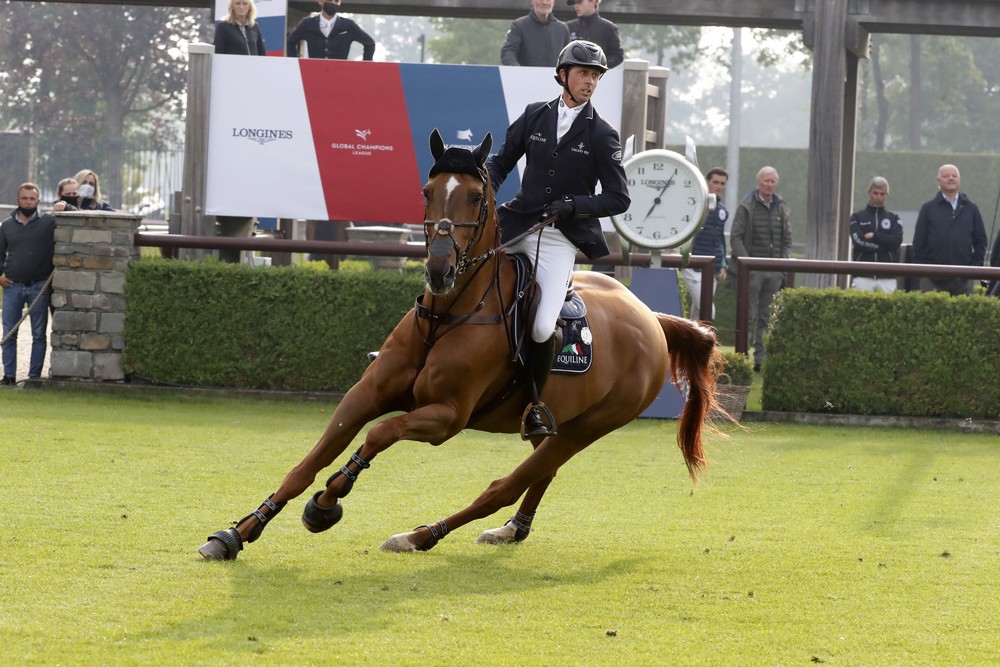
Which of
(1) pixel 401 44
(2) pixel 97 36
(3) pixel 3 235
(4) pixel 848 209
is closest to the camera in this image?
(3) pixel 3 235

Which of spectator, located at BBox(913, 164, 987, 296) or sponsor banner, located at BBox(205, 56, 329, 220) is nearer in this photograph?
sponsor banner, located at BBox(205, 56, 329, 220)

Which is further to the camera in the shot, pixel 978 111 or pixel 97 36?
pixel 978 111

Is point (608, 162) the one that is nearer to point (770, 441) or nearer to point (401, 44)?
point (770, 441)

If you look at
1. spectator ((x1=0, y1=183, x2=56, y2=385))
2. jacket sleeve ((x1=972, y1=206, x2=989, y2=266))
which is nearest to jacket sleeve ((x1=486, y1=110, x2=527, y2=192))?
spectator ((x1=0, y1=183, x2=56, y2=385))

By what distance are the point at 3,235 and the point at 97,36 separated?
37.0 metres

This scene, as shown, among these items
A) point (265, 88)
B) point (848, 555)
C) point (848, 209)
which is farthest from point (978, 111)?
point (848, 555)

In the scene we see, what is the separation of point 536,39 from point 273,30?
3.51 m

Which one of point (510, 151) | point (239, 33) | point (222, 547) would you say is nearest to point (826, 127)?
point (239, 33)

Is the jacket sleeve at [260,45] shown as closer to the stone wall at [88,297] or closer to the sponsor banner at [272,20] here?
the sponsor banner at [272,20]

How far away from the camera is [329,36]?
15078 mm

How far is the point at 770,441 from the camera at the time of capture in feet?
40.3

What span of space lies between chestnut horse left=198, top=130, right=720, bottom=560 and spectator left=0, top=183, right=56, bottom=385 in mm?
7300

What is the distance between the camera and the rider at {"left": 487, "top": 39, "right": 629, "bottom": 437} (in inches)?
285

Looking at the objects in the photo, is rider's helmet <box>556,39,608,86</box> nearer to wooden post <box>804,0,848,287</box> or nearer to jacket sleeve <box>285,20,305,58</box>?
jacket sleeve <box>285,20,305,58</box>
